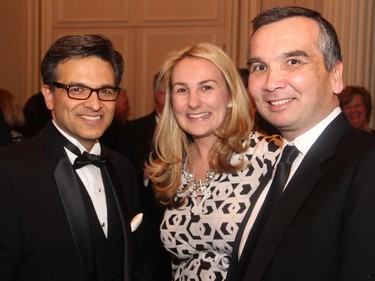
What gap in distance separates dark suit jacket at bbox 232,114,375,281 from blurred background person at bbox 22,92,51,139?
10.3 ft

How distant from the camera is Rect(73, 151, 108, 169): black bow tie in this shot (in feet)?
7.09

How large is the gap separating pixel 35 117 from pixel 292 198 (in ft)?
10.8

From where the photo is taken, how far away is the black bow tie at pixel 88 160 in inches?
85.0

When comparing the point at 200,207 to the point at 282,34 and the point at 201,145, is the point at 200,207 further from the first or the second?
the point at 282,34

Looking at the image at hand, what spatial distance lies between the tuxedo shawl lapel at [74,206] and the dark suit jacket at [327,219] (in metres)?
0.66

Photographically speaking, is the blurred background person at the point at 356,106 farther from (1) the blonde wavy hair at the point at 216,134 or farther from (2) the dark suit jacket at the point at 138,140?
(1) the blonde wavy hair at the point at 216,134

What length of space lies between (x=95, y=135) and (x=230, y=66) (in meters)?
0.81

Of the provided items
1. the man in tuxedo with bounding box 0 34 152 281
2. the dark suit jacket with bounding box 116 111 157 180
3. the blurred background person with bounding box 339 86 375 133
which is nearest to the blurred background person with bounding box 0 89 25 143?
the dark suit jacket with bounding box 116 111 157 180

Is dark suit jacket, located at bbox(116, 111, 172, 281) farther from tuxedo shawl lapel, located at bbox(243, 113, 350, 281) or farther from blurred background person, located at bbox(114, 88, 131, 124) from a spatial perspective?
tuxedo shawl lapel, located at bbox(243, 113, 350, 281)

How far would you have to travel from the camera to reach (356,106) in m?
4.55

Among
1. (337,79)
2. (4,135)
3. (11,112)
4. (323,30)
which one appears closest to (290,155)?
(337,79)

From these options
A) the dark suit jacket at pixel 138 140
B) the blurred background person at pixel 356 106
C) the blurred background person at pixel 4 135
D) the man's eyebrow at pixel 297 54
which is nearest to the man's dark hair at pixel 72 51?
the man's eyebrow at pixel 297 54

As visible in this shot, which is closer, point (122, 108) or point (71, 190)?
point (71, 190)

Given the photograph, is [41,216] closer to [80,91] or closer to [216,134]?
[80,91]
